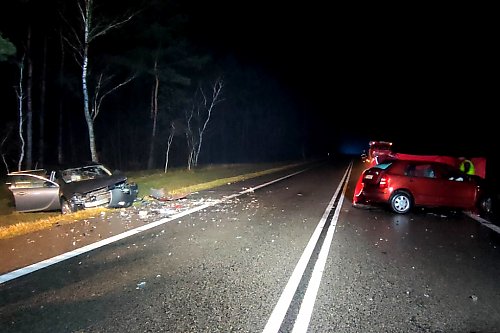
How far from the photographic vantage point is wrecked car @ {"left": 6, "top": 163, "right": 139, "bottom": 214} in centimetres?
1079

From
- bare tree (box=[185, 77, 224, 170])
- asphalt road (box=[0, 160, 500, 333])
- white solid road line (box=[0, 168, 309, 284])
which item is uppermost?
bare tree (box=[185, 77, 224, 170])

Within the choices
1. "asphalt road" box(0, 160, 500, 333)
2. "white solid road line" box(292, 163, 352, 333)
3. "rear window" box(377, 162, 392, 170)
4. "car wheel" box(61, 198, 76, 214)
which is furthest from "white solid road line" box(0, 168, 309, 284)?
"rear window" box(377, 162, 392, 170)

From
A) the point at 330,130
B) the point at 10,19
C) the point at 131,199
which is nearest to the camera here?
the point at 131,199

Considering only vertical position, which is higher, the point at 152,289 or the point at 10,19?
the point at 10,19

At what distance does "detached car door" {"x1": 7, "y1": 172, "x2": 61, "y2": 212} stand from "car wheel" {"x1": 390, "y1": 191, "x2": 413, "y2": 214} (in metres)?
9.66

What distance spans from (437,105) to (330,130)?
66333 millimetres

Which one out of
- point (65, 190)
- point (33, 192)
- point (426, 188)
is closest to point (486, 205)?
point (426, 188)

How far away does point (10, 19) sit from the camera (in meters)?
22.6

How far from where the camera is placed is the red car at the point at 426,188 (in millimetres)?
11501

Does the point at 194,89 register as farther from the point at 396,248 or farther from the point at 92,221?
the point at 396,248

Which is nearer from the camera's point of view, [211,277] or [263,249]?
[211,277]

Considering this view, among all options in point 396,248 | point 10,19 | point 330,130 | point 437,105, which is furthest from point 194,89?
point 330,130

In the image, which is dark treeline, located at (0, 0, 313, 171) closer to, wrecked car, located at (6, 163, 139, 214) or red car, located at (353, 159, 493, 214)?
wrecked car, located at (6, 163, 139, 214)

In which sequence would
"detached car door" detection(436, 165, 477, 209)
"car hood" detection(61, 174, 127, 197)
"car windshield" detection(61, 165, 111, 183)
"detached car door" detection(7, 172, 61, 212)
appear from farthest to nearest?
"car windshield" detection(61, 165, 111, 183) < "detached car door" detection(436, 165, 477, 209) < "car hood" detection(61, 174, 127, 197) < "detached car door" detection(7, 172, 61, 212)
